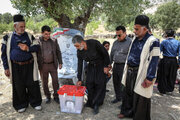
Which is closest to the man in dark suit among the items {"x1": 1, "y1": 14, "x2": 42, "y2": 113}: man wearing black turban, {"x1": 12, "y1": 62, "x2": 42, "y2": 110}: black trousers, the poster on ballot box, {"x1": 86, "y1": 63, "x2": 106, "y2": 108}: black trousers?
{"x1": 1, "y1": 14, "x2": 42, "y2": 113}: man wearing black turban

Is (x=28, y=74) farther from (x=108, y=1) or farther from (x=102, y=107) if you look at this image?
(x=108, y=1)

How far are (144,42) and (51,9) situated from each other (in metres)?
2.64

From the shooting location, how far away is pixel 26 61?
348cm

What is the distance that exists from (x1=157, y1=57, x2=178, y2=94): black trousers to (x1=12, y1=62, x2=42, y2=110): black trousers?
3862 millimetres

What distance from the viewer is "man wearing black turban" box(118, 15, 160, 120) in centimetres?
255

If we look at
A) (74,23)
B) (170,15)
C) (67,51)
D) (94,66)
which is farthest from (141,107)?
(170,15)

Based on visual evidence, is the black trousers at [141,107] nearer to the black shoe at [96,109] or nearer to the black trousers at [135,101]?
the black trousers at [135,101]

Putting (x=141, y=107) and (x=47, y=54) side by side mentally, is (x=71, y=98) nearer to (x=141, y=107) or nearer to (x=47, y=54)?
(x=47, y=54)

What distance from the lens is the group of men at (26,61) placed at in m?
3.36

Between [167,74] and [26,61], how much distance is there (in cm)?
434

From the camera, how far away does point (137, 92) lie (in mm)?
2754

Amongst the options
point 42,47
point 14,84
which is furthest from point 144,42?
point 14,84

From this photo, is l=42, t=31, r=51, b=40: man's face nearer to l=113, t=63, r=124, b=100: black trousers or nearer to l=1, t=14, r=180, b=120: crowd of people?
l=1, t=14, r=180, b=120: crowd of people

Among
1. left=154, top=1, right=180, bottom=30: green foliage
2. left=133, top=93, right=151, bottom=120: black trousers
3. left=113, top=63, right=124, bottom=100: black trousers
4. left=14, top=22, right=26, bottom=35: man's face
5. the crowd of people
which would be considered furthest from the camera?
left=154, top=1, right=180, bottom=30: green foliage
